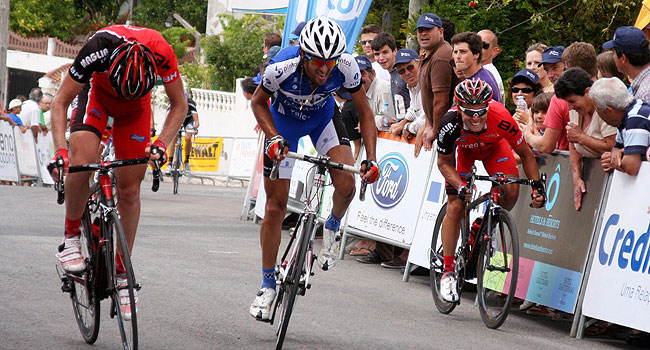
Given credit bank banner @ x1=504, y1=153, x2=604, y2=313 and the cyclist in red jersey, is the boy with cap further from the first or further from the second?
the cyclist in red jersey

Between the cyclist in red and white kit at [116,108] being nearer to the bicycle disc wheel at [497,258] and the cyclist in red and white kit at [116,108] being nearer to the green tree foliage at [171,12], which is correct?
the bicycle disc wheel at [497,258]

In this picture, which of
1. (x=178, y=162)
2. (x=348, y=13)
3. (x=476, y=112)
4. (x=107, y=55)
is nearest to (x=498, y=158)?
(x=476, y=112)

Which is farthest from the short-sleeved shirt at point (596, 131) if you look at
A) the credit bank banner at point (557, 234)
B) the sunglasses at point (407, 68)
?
the sunglasses at point (407, 68)

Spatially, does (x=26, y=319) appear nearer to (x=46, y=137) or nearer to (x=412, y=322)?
(x=412, y=322)

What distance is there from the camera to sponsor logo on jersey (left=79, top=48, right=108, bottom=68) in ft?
18.9

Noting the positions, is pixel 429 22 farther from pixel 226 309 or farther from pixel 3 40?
pixel 3 40

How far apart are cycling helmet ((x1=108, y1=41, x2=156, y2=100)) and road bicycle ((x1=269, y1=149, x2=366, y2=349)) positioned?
1.02m

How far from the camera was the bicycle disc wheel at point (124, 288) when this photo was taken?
16.9ft

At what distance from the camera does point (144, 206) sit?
1625 centimetres

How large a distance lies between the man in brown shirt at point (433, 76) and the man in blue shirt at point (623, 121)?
2205mm

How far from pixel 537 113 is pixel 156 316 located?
4334mm

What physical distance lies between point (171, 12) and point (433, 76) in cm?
5601

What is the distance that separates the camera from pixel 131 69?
5738mm

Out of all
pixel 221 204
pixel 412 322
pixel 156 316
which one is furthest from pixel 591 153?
pixel 221 204
